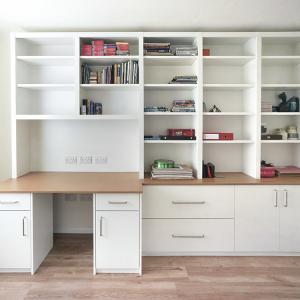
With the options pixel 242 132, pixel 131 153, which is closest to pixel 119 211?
pixel 131 153

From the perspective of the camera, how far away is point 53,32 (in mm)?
3154

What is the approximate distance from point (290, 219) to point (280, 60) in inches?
64.8

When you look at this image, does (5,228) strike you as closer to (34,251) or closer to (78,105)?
(34,251)


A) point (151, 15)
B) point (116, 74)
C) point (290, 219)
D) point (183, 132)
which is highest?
point (151, 15)

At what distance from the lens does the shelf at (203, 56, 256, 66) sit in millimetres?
Result: 3086

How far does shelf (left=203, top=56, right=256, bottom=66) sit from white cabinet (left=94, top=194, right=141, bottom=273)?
1627mm

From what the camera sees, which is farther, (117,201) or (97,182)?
(97,182)

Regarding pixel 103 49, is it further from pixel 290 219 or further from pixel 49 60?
pixel 290 219

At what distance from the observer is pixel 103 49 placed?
3.12 meters

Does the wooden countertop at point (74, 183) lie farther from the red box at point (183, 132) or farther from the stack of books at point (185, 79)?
the stack of books at point (185, 79)

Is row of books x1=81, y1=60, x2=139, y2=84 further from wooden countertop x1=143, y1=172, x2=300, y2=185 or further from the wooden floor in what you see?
the wooden floor

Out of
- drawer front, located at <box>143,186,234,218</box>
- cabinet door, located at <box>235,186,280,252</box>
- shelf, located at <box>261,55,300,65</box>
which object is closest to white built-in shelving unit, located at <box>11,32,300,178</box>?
shelf, located at <box>261,55,300,65</box>

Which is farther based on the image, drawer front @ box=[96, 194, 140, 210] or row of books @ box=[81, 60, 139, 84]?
row of books @ box=[81, 60, 139, 84]

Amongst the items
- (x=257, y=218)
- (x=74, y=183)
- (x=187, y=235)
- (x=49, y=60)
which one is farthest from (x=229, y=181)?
(x=49, y=60)
